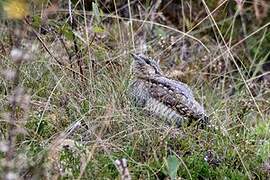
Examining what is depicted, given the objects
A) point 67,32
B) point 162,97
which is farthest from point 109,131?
point 67,32

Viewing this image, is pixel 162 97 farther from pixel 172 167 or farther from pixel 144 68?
pixel 172 167

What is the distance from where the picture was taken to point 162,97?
4.96m

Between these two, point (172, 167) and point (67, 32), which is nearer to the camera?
point (172, 167)

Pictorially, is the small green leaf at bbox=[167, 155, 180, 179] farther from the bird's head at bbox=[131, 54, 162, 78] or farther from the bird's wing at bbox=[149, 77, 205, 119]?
the bird's head at bbox=[131, 54, 162, 78]

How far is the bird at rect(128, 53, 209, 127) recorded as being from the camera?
489 cm

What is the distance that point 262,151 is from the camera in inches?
187

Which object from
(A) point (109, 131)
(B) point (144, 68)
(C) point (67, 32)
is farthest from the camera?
(B) point (144, 68)

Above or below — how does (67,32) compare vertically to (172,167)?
above

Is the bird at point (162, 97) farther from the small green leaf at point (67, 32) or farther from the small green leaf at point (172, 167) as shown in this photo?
the small green leaf at point (172, 167)

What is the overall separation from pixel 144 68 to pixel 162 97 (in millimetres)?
382

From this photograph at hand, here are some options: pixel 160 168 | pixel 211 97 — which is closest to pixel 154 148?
pixel 160 168

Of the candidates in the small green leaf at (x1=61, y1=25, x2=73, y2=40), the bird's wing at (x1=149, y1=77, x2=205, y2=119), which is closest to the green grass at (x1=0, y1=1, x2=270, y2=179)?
the small green leaf at (x1=61, y1=25, x2=73, y2=40)

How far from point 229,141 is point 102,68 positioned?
1.17 metres

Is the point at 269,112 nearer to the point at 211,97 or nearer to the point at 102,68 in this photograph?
the point at 211,97
